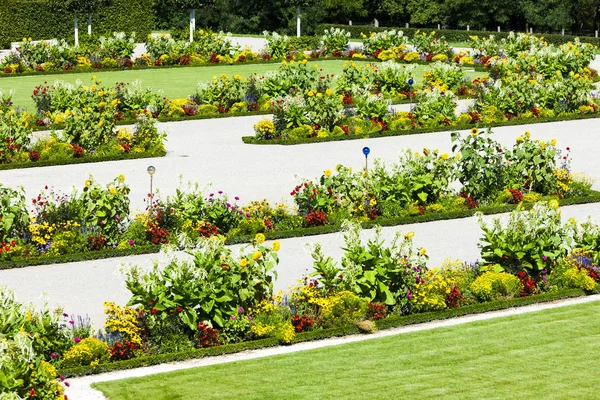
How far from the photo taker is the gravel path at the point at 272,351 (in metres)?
11.8

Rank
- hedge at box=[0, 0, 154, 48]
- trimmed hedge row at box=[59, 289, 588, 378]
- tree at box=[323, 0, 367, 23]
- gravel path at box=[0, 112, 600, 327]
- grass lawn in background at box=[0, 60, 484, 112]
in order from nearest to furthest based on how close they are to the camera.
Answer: trimmed hedge row at box=[59, 289, 588, 378], gravel path at box=[0, 112, 600, 327], grass lawn in background at box=[0, 60, 484, 112], hedge at box=[0, 0, 154, 48], tree at box=[323, 0, 367, 23]

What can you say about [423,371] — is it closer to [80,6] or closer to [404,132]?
[404,132]

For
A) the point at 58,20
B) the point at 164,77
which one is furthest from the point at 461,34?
the point at 164,77

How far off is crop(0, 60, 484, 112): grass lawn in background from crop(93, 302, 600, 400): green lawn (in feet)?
69.4

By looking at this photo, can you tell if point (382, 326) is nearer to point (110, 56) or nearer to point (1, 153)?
point (1, 153)

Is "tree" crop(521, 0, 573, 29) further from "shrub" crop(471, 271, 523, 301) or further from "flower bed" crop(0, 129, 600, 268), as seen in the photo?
"shrub" crop(471, 271, 523, 301)

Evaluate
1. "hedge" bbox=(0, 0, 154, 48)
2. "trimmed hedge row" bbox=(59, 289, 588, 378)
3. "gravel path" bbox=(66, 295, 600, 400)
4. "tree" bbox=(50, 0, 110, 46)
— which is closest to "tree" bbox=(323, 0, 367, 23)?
"hedge" bbox=(0, 0, 154, 48)

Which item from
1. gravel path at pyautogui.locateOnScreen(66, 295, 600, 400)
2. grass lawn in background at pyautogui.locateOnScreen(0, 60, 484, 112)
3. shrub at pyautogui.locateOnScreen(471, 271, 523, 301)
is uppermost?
grass lawn in background at pyautogui.locateOnScreen(0, 60, 484, 112)

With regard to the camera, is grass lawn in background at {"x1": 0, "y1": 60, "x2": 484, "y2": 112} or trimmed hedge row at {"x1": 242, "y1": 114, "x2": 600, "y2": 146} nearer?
trimmed hedge row at {"x1": 242, "y1": 114, "x2": 600, "y2": 146}

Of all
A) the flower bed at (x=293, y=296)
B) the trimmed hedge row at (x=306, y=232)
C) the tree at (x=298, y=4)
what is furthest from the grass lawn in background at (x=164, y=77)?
the flower bed at (x=293, y=296)

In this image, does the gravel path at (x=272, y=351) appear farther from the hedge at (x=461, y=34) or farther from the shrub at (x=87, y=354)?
the hedge at (x=461, y=34)

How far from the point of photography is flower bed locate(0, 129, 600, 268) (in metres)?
16.9

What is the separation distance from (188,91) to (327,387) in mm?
23976

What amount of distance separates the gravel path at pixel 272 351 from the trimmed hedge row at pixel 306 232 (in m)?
3.55
